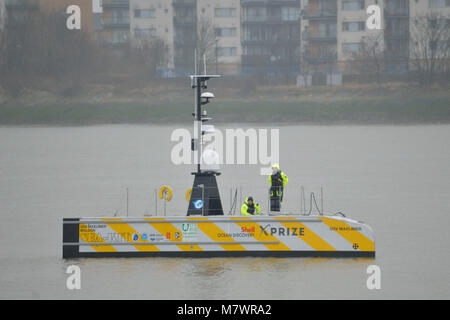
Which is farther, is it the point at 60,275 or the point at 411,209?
the point at 411,209

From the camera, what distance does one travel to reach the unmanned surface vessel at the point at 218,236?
18359 mm

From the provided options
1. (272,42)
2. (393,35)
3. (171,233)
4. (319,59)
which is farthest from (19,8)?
(171,233)

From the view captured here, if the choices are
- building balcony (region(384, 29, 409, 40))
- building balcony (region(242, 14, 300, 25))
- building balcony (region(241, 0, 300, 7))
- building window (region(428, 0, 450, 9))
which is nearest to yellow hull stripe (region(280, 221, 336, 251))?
building window (region(428, 0, 450, 9))

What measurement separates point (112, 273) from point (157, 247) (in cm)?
106

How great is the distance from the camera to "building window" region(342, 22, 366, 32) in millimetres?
86562

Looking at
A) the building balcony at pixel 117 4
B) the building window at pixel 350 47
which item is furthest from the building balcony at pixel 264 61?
the building balcony at pixel 117 4

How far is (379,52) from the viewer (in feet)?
258

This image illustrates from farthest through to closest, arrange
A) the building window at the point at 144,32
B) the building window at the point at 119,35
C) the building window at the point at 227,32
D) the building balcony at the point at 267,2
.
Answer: the building window at the point at 227,32 → the building balcony at the point at 267,2 → the building window at the point at 119,35 → the building window at the point at 144,32

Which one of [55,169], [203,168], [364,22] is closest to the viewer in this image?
[203,168]

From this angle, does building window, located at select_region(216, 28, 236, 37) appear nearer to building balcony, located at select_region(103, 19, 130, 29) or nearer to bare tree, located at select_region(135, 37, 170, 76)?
building balcony, located at select_region(103, 19, 130, 29)

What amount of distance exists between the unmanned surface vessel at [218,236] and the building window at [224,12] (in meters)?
73.3

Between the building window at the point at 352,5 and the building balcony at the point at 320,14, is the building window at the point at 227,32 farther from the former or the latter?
the building window at the point at 352,5

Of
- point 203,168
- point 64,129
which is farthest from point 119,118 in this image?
point 203,168

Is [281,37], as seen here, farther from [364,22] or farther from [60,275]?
[60,275]
